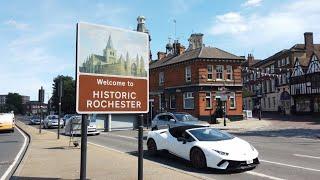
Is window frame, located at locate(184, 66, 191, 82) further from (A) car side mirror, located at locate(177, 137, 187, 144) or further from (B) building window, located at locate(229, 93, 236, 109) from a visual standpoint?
(A) car side mirror, located at locate(177, 137, 187, 144)

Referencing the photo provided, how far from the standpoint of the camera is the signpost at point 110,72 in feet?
26.3

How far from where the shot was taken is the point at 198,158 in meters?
12.8

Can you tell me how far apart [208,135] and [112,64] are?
6.04 metres

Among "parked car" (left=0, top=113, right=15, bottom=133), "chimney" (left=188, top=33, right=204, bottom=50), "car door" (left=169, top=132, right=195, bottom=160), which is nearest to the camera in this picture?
"car door" (left=169, top=132, right=195, bottom=160)

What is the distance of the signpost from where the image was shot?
803cm

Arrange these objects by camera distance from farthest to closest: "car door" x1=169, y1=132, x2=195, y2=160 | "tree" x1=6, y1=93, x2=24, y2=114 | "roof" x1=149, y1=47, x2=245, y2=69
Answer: "tree" x1=6, y1=93, x2=24, y2=114 → "roof" x1=149, y1=47, x2=245, y2=69 → "car door" x1=169, y1=132, x2=195, y2=160

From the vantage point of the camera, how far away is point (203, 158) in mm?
12555

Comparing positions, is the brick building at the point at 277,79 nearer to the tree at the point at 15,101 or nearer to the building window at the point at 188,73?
the building window at the point at 188,73

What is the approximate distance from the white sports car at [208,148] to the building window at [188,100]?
32.9 meters

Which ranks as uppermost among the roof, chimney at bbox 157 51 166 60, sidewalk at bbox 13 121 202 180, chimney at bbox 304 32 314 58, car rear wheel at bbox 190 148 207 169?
chimney at bbox 304 32 314 58

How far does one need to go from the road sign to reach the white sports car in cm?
412

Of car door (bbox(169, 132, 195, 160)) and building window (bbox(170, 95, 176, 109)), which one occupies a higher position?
building window (bbox(170, 95, 176, 109))

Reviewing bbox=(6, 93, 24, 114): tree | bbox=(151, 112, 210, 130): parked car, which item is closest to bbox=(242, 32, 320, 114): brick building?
bbox=(151, 112, 210, 130): parked car

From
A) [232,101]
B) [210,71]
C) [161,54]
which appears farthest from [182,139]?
[161,54]
